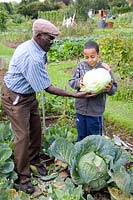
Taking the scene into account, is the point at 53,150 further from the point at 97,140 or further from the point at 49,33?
the point at 49,33

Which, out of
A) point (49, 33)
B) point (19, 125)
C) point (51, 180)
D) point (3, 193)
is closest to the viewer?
point (3, 193)

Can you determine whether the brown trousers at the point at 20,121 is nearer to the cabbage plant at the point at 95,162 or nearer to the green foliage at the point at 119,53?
the cabbage plant at the point at 95,162

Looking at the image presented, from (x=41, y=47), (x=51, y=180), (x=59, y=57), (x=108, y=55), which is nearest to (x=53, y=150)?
(x=51, y=180)

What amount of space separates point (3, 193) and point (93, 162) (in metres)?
0.78

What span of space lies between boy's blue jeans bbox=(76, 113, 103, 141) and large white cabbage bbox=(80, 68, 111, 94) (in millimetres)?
338

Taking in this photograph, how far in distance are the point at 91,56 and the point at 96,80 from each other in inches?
9.2

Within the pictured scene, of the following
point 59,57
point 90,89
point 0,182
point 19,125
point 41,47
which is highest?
point 41,47

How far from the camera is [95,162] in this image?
3.11 m

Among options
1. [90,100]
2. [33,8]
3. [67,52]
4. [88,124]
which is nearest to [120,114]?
[88,124]

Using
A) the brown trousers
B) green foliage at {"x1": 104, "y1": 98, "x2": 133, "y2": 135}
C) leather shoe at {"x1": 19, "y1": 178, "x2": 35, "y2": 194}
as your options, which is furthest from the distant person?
green foliage at {"x1": 104, "y1": 98, "x2": 133, "y2": 135}

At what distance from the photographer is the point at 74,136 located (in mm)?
3922

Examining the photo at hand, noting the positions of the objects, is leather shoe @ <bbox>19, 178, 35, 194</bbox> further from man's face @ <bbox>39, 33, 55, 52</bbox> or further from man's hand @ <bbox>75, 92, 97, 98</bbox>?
man's face @ <bbox>39, 33, 55, 52</bbox>

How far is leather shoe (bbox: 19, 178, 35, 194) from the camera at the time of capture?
10.8 ft

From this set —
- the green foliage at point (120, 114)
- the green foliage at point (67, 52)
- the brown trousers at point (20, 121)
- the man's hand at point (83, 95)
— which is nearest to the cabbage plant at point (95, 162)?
the brown trousers at point (20, 121)
